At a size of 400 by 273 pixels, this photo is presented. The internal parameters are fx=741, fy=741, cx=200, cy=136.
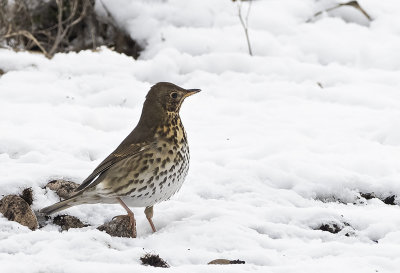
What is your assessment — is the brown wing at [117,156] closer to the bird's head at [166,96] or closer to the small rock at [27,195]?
the bird's head at [166,96]

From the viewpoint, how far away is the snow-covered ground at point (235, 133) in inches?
171

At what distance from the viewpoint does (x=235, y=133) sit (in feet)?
22.2

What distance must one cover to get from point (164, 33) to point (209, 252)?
4942 millimetres

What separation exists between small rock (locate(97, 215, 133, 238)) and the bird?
0.09 feet

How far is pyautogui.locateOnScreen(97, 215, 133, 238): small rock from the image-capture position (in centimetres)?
462

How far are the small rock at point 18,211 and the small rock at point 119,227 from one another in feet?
1.41

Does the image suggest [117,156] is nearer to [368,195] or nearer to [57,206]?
[57,206]

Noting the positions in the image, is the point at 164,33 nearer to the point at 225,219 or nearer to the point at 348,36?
the point at 348,36

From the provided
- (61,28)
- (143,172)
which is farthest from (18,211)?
(61,28)

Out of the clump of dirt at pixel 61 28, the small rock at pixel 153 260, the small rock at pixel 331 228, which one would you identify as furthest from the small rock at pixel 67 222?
the clump of dirt at pixel 61 28

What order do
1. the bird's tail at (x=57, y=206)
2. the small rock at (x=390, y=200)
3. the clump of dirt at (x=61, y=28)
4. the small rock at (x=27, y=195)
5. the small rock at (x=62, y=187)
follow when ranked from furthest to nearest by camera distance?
the clump of dirt at (x=61, y=28), the small rock at (x=390, y=200), the small rock at (x=62, y=187), the small rock at (x=27, y=195), the bird's tail at (x=57, y=206)

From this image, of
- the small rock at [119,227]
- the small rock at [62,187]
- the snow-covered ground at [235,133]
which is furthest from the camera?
the small rock at [62,187]

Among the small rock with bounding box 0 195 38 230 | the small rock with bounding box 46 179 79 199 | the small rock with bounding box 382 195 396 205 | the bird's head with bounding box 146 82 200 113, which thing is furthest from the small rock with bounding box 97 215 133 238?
the small rock with bounding box 382 195 396 205

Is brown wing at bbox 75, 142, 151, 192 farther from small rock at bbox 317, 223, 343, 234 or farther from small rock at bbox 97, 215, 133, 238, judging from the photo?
small rock at bbox 317, 223, 343, 234
